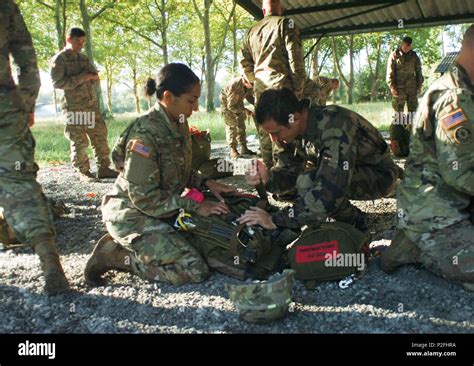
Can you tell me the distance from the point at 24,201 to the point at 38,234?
235mm

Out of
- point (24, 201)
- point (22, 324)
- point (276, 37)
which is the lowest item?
point (22, 324)

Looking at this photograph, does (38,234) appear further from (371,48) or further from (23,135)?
(371,48)

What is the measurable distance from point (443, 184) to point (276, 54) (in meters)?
2.81

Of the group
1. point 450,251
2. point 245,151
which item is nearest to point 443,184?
point 450,251

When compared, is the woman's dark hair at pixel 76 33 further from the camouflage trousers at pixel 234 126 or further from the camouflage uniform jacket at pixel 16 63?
Result: the camouflage uniform jacket at pixel 16 63

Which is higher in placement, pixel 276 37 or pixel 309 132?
pixel 276 37

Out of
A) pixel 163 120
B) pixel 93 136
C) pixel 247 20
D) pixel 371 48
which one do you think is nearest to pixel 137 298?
pixel 163 120

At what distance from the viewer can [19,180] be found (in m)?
3.06

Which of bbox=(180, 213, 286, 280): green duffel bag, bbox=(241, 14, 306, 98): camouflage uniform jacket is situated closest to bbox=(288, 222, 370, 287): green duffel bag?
bbox=(180, 213, 286, 280): green duffel bag

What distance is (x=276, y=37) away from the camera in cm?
499

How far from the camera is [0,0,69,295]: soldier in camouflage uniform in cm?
296

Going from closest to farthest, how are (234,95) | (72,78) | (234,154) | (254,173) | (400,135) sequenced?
(254,173)
(72,78)
(400,135)
(234,95)
(234,154)

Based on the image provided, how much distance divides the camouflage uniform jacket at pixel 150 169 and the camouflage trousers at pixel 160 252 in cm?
8

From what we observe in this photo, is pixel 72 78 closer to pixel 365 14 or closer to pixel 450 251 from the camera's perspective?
pixel 365 14
